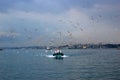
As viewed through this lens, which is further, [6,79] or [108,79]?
[6,79]

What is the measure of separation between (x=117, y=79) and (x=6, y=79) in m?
23.1

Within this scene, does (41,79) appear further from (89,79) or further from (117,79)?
(117,79)

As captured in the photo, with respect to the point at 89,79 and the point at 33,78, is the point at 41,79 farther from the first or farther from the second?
the point at 89,79

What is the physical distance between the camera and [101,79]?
55531mm

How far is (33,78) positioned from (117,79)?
58.2 ft

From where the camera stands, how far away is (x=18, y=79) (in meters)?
58.8

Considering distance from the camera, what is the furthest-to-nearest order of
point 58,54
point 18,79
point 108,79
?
point 58,54 < point 18,79 < point 108,79

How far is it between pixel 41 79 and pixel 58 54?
84.7 metres

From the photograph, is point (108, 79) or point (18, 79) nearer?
point (108, 79)

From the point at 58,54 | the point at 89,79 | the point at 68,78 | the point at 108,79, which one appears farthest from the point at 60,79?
the point at 58,54

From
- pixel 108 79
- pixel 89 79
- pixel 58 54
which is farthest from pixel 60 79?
pixel 58 54

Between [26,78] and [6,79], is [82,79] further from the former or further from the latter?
[6,79]

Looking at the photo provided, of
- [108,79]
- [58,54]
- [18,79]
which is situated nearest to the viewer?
[108,79]

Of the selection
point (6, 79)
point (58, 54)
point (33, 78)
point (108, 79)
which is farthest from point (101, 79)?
point (58, 54)
